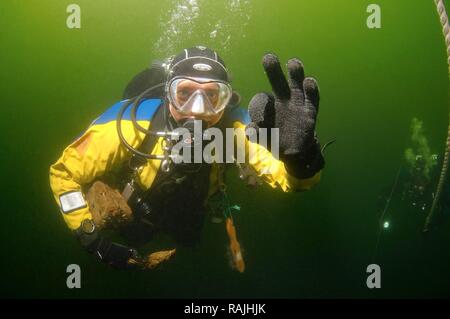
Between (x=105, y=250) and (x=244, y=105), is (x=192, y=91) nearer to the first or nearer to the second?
(x=105, y=250)

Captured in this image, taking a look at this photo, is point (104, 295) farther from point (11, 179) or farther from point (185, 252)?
point (11, 179)

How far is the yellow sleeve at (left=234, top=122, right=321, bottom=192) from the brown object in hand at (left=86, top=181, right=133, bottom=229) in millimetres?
1157

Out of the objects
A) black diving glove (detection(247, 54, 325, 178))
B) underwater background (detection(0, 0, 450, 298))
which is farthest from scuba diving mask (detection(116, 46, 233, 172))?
underwater background (detection(0, 0, 450, 298))

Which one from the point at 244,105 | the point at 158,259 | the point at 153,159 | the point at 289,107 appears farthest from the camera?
the point at 244,105

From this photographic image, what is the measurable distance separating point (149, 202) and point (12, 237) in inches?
218

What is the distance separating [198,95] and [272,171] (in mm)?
867

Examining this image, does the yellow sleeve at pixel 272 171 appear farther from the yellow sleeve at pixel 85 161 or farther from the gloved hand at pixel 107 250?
the gloved hand at pixel 107 250

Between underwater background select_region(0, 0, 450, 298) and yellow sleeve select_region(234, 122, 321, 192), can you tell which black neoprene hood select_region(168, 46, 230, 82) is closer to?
yellow sleeve select_region(234, 122, 321, 192)

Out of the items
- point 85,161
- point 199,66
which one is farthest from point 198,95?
point 85,161

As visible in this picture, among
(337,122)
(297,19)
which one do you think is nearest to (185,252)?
(337,122)

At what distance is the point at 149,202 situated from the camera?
2996 millimetres

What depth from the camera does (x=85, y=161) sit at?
2506mm
